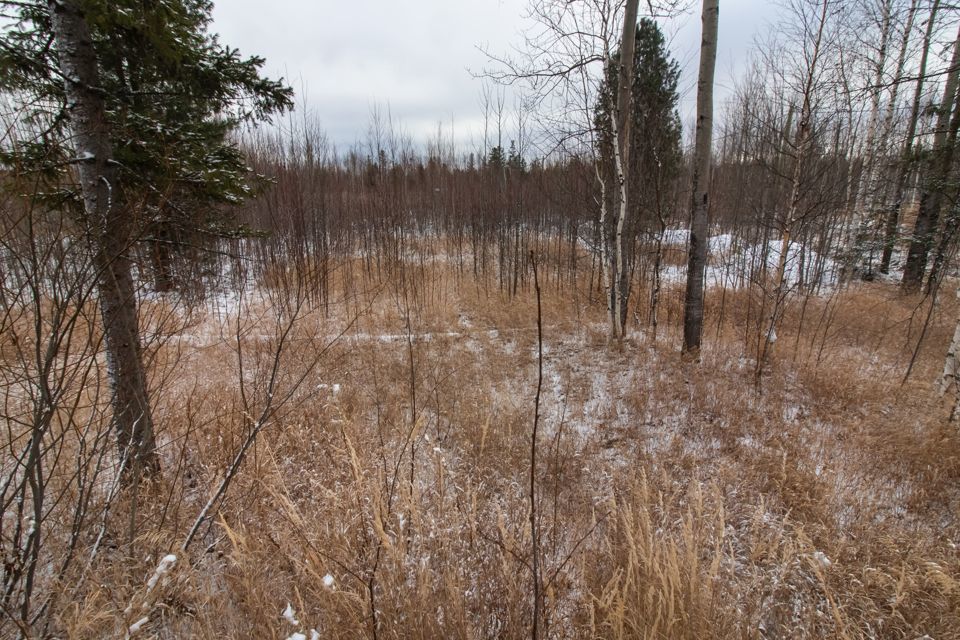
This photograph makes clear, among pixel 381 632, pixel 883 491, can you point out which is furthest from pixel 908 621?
pixel 381 632

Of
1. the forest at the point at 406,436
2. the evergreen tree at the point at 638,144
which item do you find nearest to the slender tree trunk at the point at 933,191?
the forest at the point at 406,436

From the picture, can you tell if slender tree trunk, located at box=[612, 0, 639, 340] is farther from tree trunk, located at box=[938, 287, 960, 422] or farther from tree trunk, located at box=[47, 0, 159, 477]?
tree trunk, located at box=[47, 0, 159, 477]

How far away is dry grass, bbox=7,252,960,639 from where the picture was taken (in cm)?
176

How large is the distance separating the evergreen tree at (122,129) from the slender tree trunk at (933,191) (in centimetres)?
1062

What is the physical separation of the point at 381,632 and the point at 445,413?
2500 millimetres

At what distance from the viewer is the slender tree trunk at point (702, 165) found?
4316 mm

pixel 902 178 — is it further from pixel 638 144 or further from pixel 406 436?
pixel 406 436

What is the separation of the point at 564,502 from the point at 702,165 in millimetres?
4285

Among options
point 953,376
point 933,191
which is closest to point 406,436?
point 953,376

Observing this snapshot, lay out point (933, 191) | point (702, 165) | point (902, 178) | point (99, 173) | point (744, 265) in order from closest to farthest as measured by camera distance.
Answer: point (99, 173), point (702, 165), point (933, 191), point (902, 178), point (744, 265)

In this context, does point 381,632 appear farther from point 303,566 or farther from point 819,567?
point 819,567

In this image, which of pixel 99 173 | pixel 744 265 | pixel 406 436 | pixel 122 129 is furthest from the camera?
pixel 744 265

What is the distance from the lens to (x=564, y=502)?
282 cm

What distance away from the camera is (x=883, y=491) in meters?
2.89
